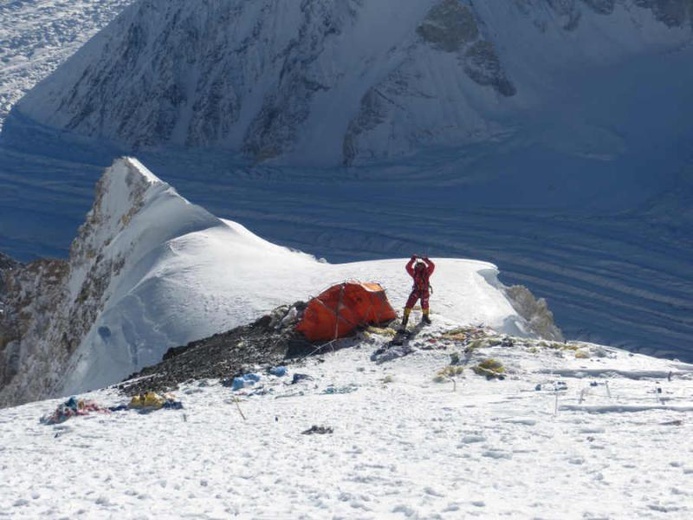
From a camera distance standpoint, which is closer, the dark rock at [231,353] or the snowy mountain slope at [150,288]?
the dark rock at [231,353]

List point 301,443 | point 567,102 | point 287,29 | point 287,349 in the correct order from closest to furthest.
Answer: point 301,443
point 287,349
point 567,102
point 287,29

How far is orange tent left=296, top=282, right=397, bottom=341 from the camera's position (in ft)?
65.4

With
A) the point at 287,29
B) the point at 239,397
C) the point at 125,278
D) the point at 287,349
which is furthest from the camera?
the point at 287,29

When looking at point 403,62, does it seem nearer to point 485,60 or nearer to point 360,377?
point 485,60

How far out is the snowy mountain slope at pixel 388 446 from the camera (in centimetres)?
1052

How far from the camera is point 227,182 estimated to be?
2997 inches

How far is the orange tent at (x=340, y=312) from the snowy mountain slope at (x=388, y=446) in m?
1.51

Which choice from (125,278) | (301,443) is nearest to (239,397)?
(301,443)

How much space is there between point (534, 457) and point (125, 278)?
1817 cm

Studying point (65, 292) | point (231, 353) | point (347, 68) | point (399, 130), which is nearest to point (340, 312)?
point (231, 353)

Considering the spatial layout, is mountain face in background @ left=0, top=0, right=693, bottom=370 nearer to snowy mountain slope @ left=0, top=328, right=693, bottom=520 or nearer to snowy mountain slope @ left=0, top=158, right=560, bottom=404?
snowy mountain slope @ left=0, top=158, right=560, bottom=404

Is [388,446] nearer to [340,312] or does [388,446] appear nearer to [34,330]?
[340,312]

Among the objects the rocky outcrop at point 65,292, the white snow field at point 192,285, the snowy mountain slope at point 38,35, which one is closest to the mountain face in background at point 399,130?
the snowy mountain slope at point 38,35

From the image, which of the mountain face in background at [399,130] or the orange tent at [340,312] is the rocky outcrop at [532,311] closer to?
the orange tent at [340,312]
